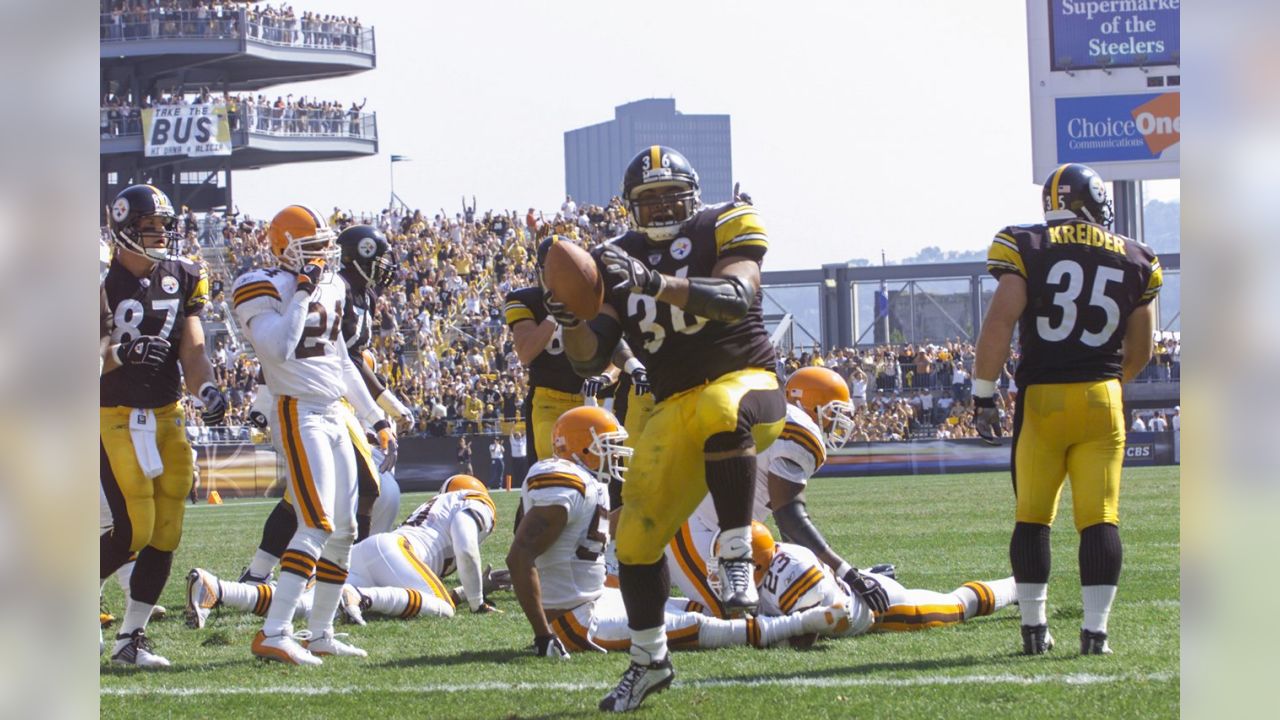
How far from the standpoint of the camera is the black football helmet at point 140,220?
676cm

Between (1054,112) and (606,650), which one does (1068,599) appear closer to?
(606,650)

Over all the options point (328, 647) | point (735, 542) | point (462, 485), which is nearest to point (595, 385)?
point (462, 485)

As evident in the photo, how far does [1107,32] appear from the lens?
35.4m

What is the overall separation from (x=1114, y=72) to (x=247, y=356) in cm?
2158

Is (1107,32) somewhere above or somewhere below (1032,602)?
above

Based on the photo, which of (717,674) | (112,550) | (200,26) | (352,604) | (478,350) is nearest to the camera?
(717,674)

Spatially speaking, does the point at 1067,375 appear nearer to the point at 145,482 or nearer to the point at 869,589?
the point at 869,589

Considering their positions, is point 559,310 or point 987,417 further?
point 987,417

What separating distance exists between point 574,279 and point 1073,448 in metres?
2.45

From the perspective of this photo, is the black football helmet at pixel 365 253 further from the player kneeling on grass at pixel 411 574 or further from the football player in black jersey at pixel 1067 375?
the football player in black jersey at pixel 1067 375

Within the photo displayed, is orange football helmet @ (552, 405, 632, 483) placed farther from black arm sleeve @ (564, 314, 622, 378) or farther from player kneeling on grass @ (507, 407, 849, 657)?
black arm sleeve @ (564, 314, 622, 378)

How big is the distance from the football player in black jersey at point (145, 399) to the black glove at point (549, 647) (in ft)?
5.43
